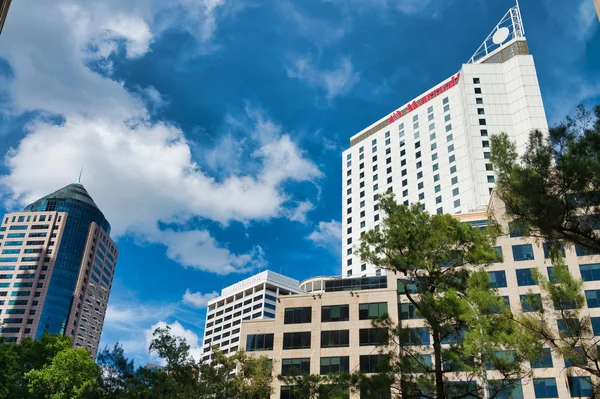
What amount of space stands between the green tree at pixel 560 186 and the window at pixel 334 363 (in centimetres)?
3702

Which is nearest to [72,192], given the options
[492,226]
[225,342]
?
[225,342]

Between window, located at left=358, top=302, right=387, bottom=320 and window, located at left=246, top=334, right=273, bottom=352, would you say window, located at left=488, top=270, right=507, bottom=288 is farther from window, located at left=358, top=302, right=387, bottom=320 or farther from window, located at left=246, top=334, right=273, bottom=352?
window, located at left=246, top=334, right=273, bottom=352

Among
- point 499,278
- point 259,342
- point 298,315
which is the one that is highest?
point 499,278

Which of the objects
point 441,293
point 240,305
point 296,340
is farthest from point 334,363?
point 240,305

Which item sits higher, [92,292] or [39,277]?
[39,277]

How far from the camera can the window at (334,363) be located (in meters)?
49.9

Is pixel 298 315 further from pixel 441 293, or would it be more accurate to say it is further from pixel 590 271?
pixel 441 293

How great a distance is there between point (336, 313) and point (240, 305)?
88717 millimetres

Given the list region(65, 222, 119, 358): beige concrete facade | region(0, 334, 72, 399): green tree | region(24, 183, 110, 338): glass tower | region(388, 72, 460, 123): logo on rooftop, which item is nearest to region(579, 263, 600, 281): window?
region(0, 334, 72, 399): green tree

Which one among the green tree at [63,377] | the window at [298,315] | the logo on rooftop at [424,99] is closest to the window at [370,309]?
the window at [298,315]

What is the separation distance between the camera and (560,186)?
50.3 ft

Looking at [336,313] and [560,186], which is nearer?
[560,186]

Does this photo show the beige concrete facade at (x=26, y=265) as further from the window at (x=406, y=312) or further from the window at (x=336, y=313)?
the window at (x=406, y=312)

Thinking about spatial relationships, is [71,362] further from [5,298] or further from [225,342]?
[5,298]
